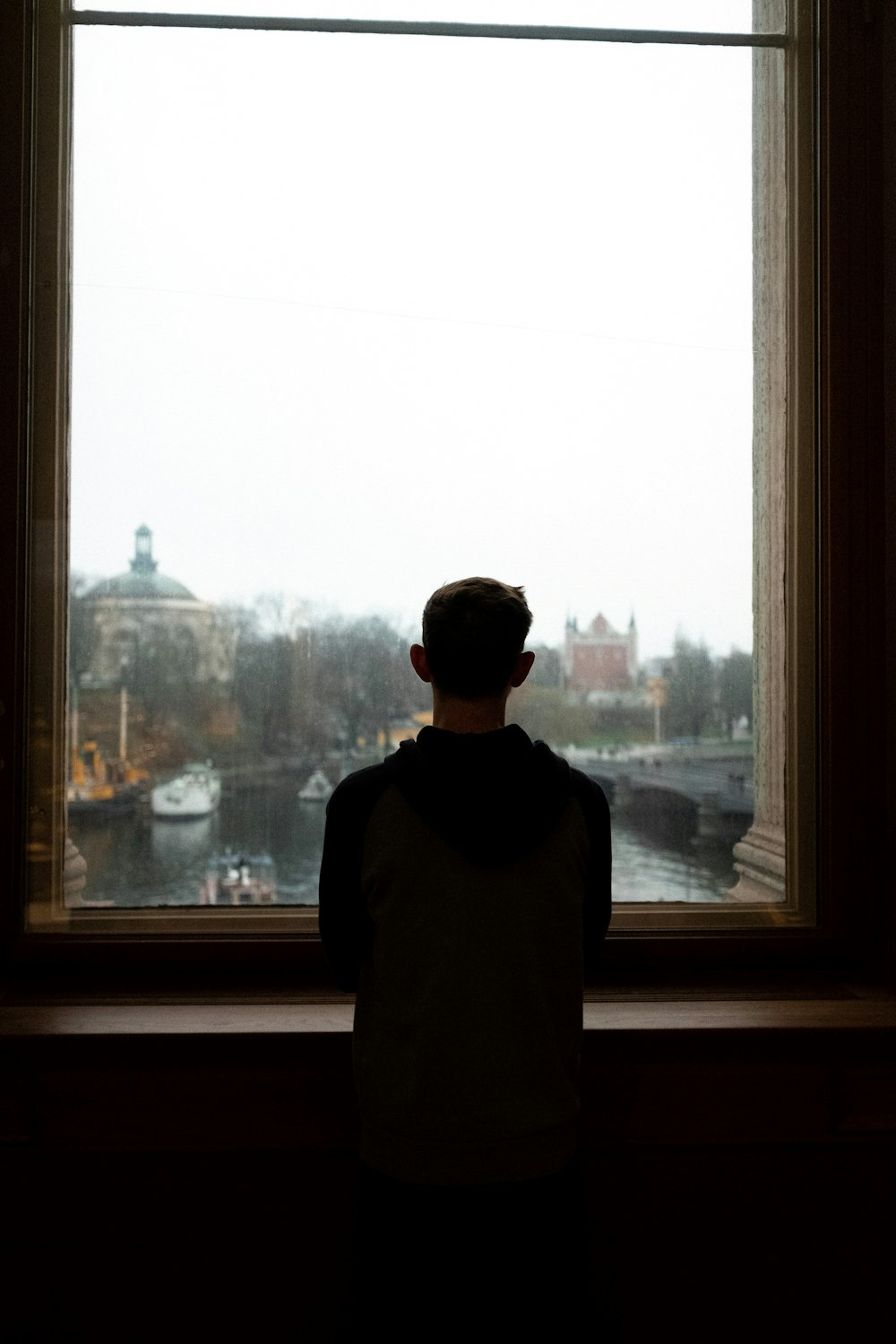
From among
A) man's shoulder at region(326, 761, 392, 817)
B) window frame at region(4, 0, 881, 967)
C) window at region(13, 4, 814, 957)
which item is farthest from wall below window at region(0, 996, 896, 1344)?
man's shoulder at region(326, 761, 392, 817)

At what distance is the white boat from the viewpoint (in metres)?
2.04

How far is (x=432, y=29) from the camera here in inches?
82.4

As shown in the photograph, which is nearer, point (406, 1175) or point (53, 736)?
point (406, 1175)

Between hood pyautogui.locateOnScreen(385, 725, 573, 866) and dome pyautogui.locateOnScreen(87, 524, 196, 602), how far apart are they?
3.09ft

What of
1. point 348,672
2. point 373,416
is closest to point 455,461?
point 373,416

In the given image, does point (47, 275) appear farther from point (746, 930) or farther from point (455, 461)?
point (746, 930)

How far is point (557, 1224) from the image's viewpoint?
4.00 ft

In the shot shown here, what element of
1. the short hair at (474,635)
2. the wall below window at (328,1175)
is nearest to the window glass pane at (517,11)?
the short hair at (474,635)

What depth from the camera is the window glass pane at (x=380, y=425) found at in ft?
6.72

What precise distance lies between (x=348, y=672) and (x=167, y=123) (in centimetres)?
113

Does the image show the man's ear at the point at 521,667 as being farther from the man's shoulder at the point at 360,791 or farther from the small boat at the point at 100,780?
the small boat at the point at 100,780

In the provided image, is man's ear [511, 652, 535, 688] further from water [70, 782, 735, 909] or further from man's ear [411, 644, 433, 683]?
water [70, 782, 735, 909]

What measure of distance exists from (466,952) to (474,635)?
36 cm

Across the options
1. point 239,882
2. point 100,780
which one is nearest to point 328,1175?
point 239,882
